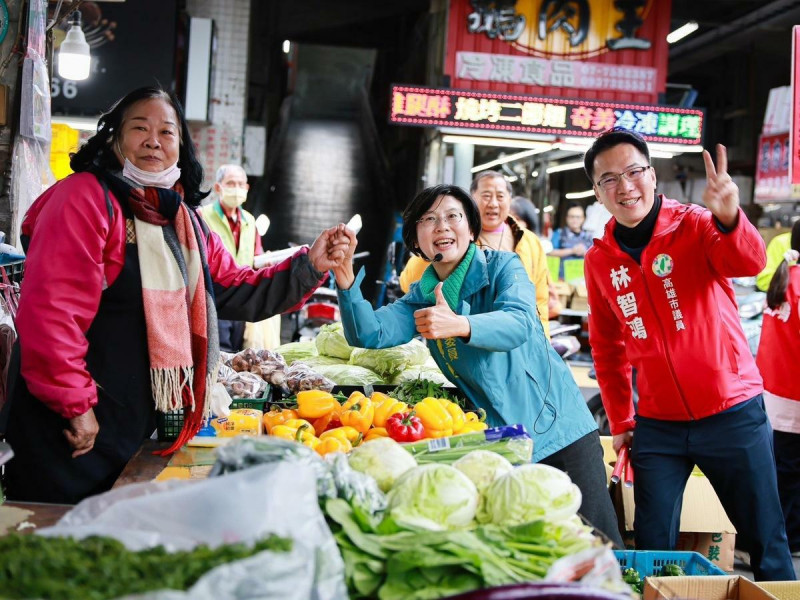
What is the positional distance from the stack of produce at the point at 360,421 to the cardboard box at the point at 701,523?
1914 millimetres

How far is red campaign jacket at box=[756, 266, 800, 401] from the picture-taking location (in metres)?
5.29

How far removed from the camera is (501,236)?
5.76 meters

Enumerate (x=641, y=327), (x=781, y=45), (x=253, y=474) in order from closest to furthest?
1. (x=253, y=474)
2. (x=641, y=327)
3. (x=781, y=45)

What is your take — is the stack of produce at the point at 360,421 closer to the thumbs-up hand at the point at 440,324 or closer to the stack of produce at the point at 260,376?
the thumbs-up hand at the point at 440,324

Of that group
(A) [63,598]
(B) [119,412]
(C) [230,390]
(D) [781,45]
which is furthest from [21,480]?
(D) [781,45]

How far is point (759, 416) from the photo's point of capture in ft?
11.4

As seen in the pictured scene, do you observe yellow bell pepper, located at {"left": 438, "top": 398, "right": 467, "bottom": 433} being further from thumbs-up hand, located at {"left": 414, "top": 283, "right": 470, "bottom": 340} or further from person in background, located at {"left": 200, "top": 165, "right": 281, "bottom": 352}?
person in background, located at {"left": 200, "top": 165, "right": 281, "bottom": 352}

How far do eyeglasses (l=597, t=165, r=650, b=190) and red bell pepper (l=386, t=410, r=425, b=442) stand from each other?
135cm

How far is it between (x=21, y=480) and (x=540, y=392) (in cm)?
206

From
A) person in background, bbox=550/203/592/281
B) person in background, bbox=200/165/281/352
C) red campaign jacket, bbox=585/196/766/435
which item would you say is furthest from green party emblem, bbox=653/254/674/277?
person in background, bbox=550/203/592/281

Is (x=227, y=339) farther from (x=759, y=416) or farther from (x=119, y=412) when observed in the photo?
(x=759, y=416)

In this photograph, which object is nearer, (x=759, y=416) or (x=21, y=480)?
(x=21, y=480)

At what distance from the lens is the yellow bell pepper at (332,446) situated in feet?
A: 8.96

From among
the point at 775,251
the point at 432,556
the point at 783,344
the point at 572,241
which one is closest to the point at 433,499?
the point at 432,556
